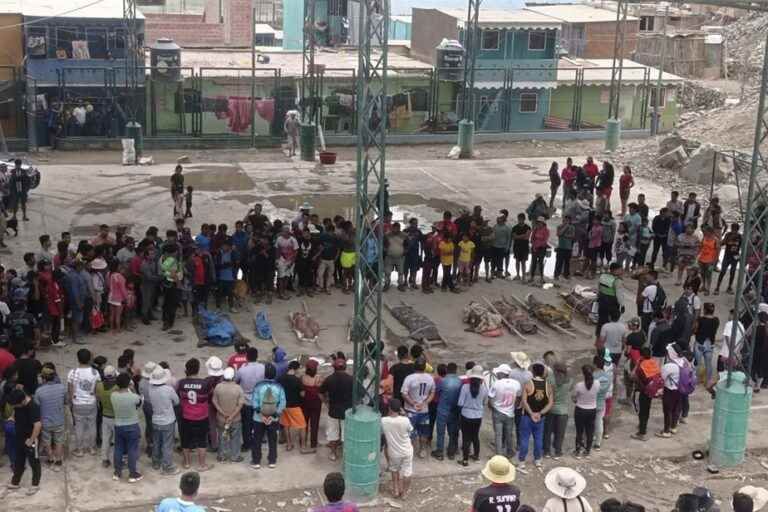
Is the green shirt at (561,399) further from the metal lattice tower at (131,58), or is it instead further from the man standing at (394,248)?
the metal lattice tower at (131,58)

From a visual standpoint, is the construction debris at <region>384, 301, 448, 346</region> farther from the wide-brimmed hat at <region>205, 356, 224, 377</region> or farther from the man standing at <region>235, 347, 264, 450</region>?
the wide-brimmed hat at <region>205, 356, 224, 377</region>

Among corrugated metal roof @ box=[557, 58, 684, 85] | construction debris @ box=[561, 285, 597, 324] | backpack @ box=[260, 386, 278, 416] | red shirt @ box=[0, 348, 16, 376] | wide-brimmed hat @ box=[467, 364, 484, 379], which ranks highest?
corrugated metal roof @ box=[557, 58, 684, 85]

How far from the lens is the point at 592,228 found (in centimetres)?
2095

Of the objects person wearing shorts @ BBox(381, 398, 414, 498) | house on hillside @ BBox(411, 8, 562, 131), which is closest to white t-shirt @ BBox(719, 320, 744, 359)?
person wearing shorts @ BBox(381, 398, 414, 498)

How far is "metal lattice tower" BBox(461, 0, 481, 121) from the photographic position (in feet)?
108

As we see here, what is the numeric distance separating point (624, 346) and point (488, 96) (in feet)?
74.5

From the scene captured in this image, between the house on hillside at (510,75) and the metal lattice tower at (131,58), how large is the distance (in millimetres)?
10009

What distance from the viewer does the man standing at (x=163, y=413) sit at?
12914 mm

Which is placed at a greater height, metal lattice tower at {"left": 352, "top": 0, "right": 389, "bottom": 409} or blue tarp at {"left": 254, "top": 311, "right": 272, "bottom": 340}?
metal lattice tower at {"left": 352, "top": 0, "right": 389, "bottom": 409}

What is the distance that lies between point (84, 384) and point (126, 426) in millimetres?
743

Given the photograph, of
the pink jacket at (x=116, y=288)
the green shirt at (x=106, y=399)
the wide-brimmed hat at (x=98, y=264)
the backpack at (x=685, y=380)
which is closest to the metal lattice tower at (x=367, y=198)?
the green shirt at (x=106, y=399)

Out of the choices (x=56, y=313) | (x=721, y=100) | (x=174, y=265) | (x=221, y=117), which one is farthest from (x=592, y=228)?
(x=721, y=100)

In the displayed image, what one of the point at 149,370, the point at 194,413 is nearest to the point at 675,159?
the point at 194,413

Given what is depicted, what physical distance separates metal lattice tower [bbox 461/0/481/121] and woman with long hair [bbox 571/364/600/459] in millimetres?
19975
